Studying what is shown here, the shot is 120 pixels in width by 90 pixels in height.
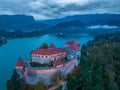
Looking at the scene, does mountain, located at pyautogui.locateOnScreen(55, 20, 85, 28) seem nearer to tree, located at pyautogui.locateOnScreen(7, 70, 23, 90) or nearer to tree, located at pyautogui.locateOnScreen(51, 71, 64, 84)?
tree, located at pyautogui.locateOnScreen(51, 71, 64, 84)

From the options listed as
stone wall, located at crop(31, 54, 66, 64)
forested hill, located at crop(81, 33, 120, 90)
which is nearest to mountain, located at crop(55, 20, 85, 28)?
forested hill, located at crop(81, 33, 120, 90)

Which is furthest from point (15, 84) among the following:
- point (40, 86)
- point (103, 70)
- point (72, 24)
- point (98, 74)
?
point (72, 24)

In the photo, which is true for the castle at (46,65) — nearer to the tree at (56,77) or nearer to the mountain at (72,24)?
the tree at (56,77)

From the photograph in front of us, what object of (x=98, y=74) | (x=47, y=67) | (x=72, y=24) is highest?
(x=72, y=24)

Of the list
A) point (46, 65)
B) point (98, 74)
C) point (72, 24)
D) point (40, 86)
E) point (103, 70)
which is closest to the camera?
point (40, 86)

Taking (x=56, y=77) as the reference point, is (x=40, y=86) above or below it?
below

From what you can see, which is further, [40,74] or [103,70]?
[103,70]

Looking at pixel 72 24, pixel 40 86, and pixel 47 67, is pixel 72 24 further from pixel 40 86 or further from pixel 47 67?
pixel 40 86

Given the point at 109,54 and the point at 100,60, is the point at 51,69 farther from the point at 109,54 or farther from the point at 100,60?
the point at 109,54

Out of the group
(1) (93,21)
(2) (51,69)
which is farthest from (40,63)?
(1) (93,21)
